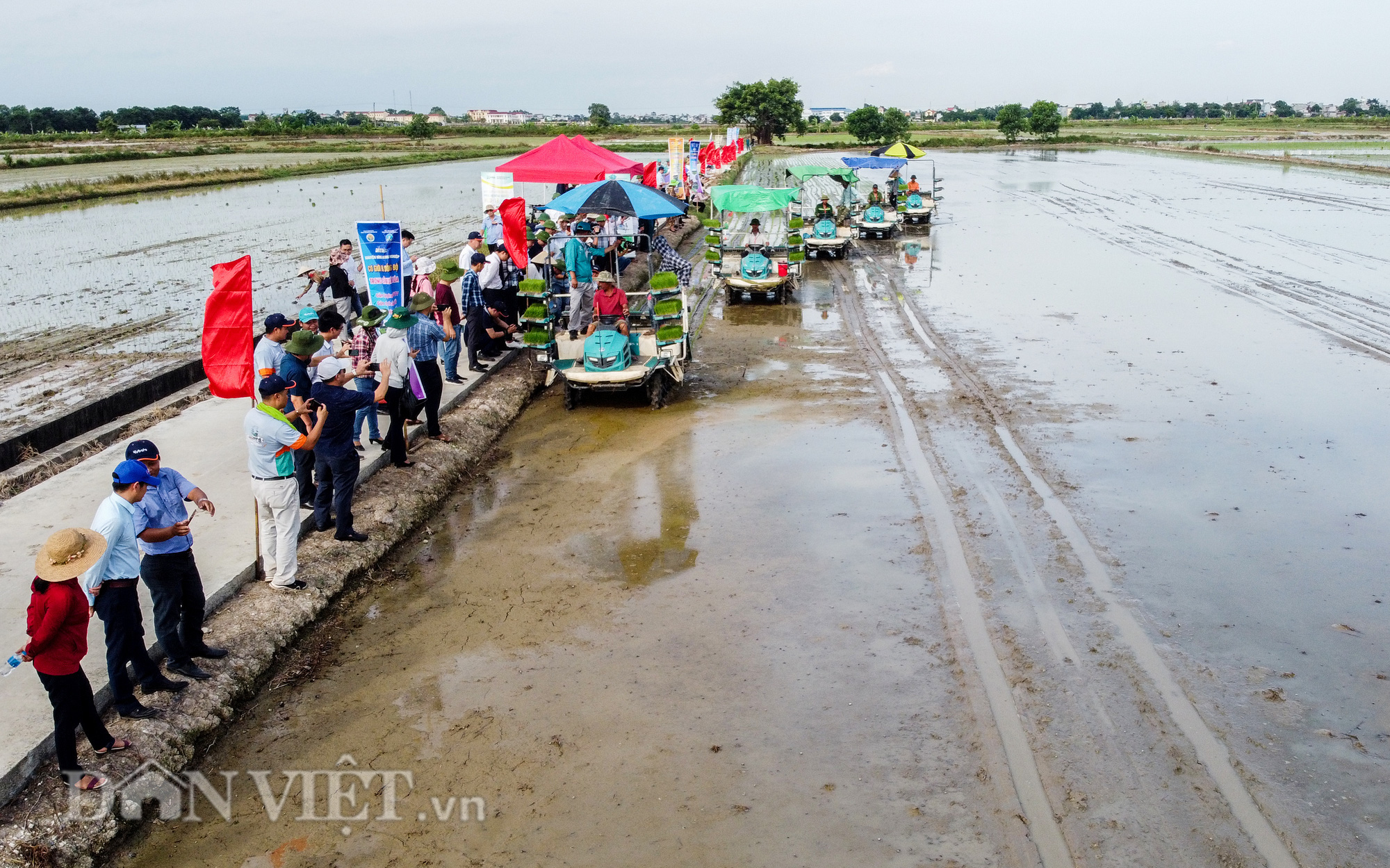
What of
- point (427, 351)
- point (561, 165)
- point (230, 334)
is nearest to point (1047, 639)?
point (230, 334)

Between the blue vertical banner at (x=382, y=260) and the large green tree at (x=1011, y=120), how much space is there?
87.7 meters

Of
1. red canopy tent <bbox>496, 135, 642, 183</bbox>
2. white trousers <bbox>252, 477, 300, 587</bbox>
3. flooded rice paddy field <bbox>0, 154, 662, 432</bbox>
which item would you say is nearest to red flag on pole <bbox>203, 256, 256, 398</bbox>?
white trousers <bbox>252, 477, 300, 587</bbox>

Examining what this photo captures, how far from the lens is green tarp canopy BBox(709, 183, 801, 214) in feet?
65.3

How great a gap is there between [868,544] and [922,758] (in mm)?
3027

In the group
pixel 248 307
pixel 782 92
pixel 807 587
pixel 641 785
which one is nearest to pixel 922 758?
pixel 641 785

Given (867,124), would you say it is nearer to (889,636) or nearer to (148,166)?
(148,166)

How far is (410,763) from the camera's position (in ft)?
19.3

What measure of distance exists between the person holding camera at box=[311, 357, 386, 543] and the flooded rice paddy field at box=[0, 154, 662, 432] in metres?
4.99

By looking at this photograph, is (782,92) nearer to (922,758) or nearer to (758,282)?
(758,282)

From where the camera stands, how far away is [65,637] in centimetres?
523

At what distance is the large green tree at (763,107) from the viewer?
86.2 metres

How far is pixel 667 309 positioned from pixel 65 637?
28.1 feet

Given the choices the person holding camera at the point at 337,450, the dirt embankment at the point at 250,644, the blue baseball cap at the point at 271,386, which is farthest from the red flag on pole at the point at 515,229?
the blue baseball cap at the point at 271,386

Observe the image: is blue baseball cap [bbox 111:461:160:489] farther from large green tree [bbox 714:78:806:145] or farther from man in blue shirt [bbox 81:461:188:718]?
large green tree [bbox 714:78:806:145]
